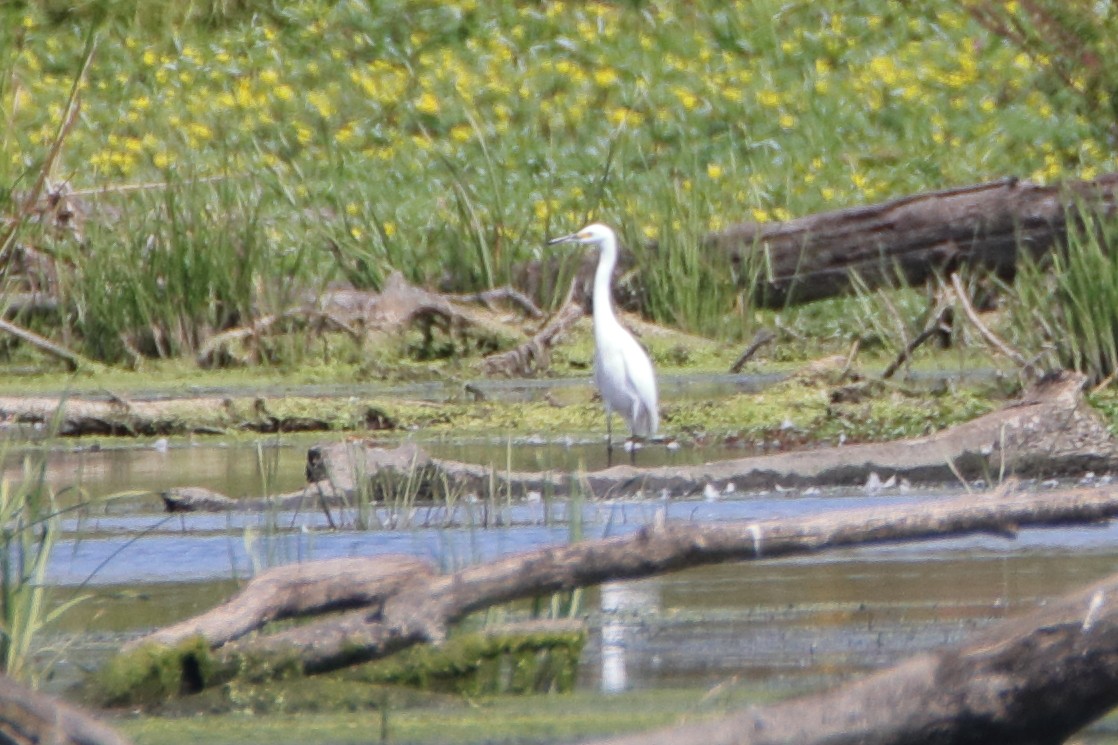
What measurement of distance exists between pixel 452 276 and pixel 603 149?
4986 millimetres

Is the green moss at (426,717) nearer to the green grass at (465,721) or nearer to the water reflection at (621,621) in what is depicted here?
the green grass at (465,721)

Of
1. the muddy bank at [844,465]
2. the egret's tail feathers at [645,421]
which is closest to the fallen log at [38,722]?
→ the muddy bank at [844,465]

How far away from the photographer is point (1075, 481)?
649cm

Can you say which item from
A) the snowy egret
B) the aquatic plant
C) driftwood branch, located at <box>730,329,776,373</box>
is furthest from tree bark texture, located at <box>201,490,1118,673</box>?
driftwood branch, located at <box>730,329,776,373</box>

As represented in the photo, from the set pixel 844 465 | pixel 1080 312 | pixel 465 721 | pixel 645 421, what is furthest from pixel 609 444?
pixel 465 721

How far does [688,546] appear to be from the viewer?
10.6 ft

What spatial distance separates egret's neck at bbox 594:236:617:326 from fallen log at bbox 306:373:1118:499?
2.80 metres

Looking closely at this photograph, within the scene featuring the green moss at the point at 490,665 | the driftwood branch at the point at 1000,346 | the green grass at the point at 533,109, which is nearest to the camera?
the green moss at the point at 490,665

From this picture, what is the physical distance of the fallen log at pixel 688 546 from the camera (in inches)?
127

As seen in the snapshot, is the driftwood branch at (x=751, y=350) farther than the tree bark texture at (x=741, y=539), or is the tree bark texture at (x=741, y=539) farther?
the driftwood branch at (x=751, y=350)

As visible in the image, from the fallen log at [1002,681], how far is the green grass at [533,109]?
8808mm

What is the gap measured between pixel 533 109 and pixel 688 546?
14.0m

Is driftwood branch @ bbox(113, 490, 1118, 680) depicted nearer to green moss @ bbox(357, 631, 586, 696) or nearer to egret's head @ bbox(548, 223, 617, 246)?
green moss @ bbox(357, 631, 586, 696)

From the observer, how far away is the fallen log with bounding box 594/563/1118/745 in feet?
9.29
